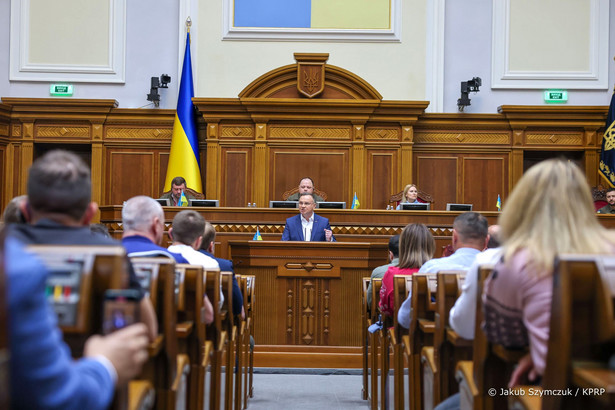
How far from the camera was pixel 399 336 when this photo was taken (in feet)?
12.0

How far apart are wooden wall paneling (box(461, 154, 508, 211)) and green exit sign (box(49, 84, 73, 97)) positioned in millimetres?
5799

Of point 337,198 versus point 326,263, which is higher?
point 337,198

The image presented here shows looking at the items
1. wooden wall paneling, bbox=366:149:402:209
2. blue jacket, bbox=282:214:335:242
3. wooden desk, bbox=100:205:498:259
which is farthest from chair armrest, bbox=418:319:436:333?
wooden wall paneling, bbox=366:149:402:209

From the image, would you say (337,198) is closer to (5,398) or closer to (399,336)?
(399,336)

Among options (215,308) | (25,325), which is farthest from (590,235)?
(215,308)

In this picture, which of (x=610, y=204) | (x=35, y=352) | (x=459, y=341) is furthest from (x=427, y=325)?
(x=610, y=204)

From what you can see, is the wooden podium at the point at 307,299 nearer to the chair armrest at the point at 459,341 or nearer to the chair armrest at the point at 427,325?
the chair armrest at the point at 427,325

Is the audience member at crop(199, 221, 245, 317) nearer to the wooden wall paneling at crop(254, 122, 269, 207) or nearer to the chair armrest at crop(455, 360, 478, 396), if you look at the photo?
the chair armrest at crop(455, 360, 478, 396)

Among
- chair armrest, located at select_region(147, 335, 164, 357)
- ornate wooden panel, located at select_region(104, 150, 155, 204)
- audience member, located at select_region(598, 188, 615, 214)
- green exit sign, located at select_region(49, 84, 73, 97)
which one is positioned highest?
green exit sign, located at select_region(49, 84, 73, 97)

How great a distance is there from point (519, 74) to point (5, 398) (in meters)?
10.4

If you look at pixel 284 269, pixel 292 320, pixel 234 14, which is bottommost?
pixel 292 320

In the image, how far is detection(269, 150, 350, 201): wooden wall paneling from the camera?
995 centimetres

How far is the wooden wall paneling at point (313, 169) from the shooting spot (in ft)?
32.6

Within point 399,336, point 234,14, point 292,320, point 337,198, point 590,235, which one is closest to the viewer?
point 590,235
